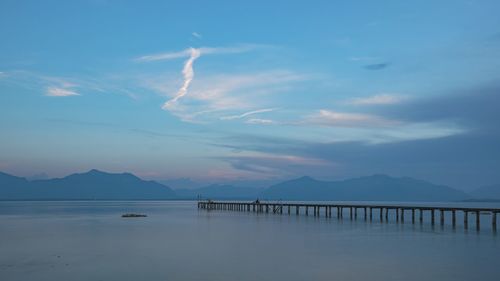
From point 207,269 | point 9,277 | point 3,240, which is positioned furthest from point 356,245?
point 3,240

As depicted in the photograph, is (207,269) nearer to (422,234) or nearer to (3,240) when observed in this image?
(3,240)

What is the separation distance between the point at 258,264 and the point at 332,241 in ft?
39.0

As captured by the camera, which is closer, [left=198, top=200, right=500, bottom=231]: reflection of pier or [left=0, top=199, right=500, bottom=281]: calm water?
[left=0, top=199, right=500, bottom=281]: calm water

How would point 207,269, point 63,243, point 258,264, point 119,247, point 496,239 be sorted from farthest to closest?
point 496,239
point 63,243
point 119,247
point 258,264
point 207,269

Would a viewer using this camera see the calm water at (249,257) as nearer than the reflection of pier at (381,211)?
Yes

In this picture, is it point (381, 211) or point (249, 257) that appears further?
point (381, 211)

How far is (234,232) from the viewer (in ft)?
140

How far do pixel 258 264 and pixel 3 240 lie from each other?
20558mm

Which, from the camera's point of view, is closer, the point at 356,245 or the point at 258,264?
the point at 258,264

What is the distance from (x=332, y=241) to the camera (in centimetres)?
3522

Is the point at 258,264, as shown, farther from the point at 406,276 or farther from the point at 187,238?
the point at 187,238

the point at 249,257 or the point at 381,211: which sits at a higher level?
the point at 249,257

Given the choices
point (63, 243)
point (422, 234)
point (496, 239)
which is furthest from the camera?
point (422, 234)

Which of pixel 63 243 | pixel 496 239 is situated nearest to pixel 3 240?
pixel 63 243
